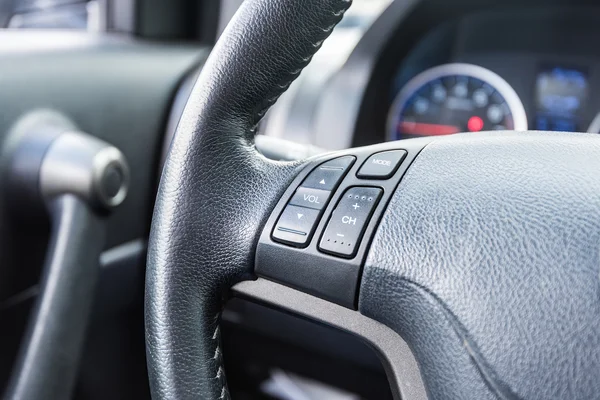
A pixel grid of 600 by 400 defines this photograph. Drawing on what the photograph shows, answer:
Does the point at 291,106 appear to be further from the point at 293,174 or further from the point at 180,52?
the point at 293,174

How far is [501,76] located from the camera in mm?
1242

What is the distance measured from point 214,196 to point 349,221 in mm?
104

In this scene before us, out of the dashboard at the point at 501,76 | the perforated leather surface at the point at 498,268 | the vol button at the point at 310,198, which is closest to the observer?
the perforated leather surface at the point at 498,268

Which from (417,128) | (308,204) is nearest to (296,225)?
(308,204)

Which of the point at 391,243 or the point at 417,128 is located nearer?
the point at 391,243

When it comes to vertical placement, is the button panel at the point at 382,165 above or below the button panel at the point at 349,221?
above

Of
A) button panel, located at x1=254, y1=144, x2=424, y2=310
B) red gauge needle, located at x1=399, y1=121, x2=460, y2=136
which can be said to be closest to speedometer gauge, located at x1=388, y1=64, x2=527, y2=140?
red gauge needle, located at x1=399, y1=121, x2=460, y2=136

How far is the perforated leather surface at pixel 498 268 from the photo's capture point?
42 cm

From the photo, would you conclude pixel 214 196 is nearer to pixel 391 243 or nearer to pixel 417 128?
pixel 391 243

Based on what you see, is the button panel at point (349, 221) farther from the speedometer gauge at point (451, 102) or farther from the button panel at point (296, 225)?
the speedometer gauge at point (451, 102)

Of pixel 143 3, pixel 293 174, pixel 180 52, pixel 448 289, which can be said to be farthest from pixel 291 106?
pixel 448 289

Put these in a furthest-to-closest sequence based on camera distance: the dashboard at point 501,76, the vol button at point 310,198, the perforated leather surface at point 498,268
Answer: the dashboard at point 501,76, the vol button at point 310,198, the perforated leather surface at point 498,268

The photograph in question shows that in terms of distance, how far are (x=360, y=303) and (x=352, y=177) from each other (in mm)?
93

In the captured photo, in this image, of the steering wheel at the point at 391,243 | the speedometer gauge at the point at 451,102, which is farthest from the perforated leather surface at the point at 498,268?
the speedometer gauge at the point at 451,102
